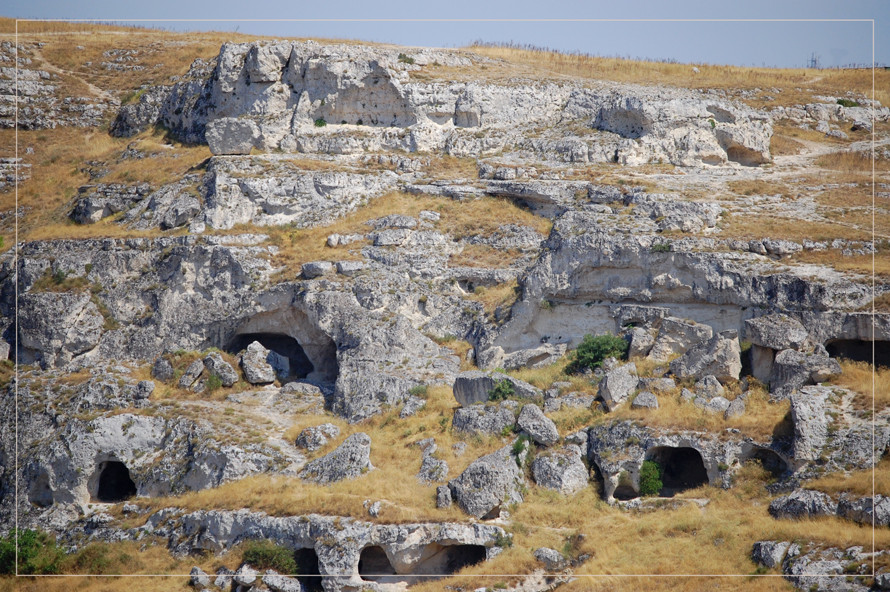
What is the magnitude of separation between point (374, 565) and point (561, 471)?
636 centimetres

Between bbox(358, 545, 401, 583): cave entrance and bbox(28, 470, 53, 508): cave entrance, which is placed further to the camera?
bbox(28, 470, 53, 508): cave entrance

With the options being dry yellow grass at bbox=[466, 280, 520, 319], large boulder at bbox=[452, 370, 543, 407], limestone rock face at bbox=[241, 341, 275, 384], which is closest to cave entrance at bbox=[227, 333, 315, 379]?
limestone rock face at bbox=[241, 341, 275, 384]

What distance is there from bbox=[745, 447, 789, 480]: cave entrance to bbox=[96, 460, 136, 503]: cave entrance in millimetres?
21739

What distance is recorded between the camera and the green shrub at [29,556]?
28531mm

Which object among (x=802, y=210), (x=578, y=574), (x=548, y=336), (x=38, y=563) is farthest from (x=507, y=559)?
(x=802, y=210)

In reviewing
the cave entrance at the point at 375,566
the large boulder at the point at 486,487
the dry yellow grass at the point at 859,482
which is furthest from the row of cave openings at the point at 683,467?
the cave entrance at the point at 375,566

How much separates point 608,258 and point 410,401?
9.37 meters

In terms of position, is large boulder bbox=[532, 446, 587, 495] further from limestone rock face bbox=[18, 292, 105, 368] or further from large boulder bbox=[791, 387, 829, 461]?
limestone rock face bbox=[18, 292, 105, 368]

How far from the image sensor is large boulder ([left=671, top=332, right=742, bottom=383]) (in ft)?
97.8

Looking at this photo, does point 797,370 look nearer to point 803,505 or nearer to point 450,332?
point 803,505

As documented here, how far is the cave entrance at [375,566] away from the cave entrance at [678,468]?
28.1 feet

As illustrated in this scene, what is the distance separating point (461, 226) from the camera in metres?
40.3

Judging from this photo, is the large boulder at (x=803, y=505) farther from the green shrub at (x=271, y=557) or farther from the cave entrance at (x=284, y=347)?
the cave entrance at (x=284, y=347)

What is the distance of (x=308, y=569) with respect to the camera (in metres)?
27.3
